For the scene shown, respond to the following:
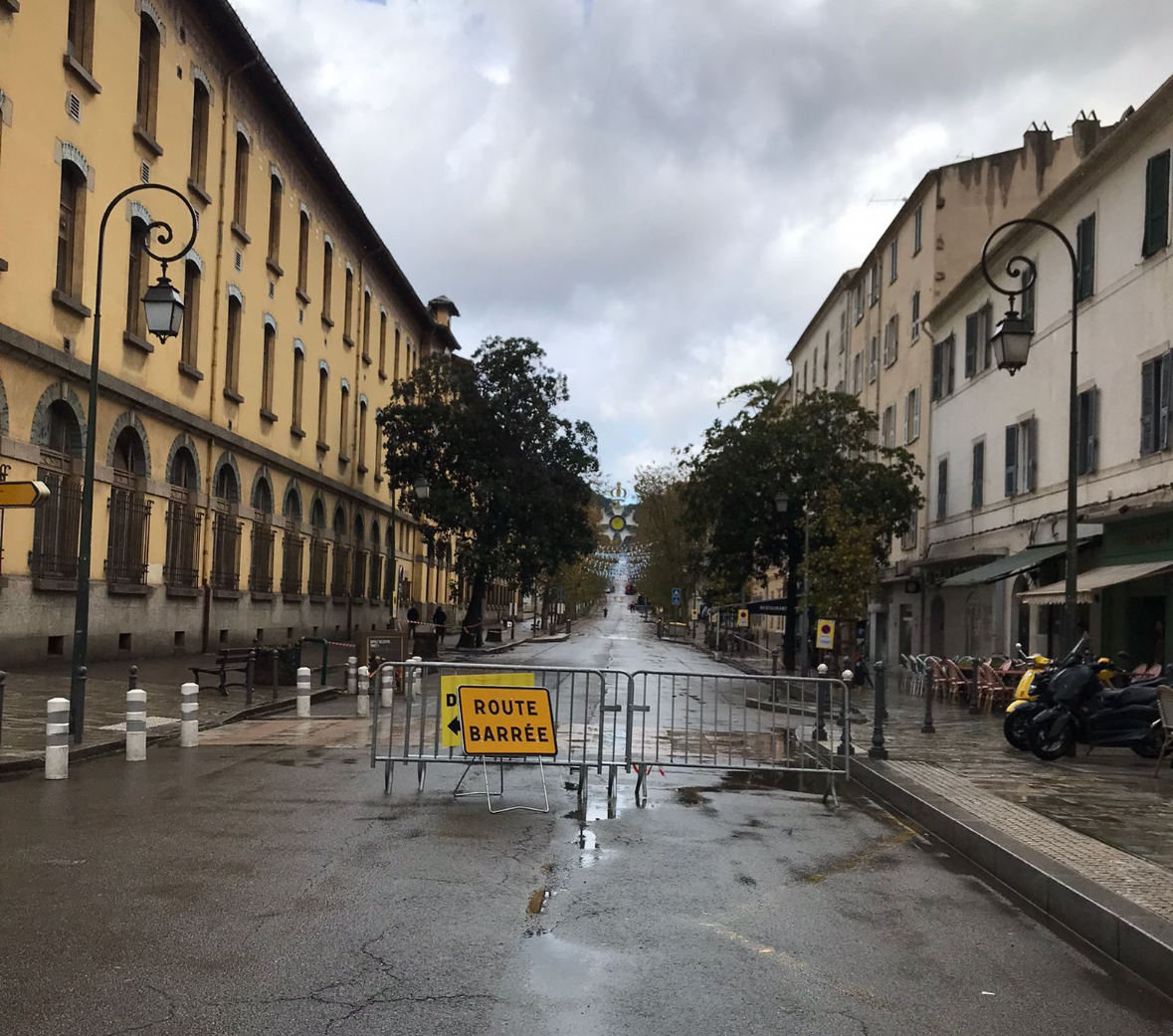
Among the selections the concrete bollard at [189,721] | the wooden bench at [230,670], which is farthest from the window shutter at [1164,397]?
the concrete bollard at [189,721]

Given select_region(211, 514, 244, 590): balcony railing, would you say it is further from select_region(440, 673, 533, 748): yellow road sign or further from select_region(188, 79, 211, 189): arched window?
select_region(440, 673, 533, 748): yellow road sign

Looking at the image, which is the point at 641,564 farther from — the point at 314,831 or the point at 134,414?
the point at 314,831

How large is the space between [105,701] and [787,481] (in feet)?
83.3

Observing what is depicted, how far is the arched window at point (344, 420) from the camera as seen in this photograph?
41.8m

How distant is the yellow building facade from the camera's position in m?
19.9

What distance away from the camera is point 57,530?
20656 millimetres

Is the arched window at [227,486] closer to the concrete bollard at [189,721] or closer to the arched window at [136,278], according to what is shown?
the arched window at [136,278]

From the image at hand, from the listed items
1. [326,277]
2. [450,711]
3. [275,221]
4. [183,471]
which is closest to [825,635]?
[183,471]

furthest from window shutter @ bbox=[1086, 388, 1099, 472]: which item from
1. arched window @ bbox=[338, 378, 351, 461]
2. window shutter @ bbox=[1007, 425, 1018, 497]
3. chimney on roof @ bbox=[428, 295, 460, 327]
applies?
chimney on roof @ bbox=[428, 295, 460, 327]

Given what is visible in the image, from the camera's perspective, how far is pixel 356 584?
45.1 meters

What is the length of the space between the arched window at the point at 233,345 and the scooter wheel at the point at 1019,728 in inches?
841

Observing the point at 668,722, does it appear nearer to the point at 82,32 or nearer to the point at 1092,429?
the point at 1092,429

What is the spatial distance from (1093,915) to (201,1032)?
4.40 meters

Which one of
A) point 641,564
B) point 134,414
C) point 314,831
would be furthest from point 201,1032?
point 641,564
